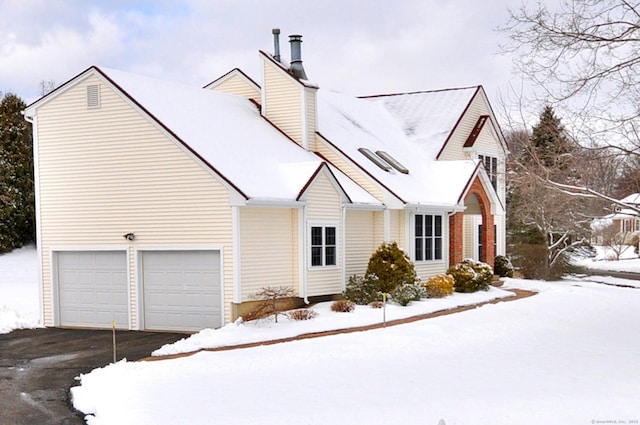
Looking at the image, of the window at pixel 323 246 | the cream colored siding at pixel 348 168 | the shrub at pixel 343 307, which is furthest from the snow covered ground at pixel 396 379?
the cream colored siding at pixel 348 168

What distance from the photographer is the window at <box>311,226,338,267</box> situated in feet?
67.9

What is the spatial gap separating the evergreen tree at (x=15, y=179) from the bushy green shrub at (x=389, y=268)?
Result: 25414 millimetres

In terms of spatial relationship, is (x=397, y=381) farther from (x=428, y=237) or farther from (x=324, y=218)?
(x=428, y=237)

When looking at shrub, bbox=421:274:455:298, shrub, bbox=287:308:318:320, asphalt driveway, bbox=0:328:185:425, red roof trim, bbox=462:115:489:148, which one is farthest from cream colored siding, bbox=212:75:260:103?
asphalt driveway, bbox=0:328:185:425

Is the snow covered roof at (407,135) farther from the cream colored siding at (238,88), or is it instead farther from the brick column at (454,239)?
the cream colored siding at (238,88)

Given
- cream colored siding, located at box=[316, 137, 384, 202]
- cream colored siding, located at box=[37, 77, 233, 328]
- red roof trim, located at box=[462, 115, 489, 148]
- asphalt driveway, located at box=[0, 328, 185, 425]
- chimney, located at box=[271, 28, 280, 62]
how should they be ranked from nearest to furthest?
asphalt driveway, located at box=[0, 328, 185, 425] → cream colored siding, located at box=[37, 77, 233, 328] → cream colored siding, located at box=[316, 137, 384, 202] → chimney, located at box=[271, 28, 280, 62] → red roof trim, located at box=[462, 115, 489, 148]

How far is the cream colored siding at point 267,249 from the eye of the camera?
60.6 feet

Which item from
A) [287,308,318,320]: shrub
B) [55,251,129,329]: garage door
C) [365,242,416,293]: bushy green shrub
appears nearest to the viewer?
[287,308,318,320]: shrub

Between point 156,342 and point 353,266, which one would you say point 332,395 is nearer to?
point 156,342

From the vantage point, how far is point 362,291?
69.5 feet

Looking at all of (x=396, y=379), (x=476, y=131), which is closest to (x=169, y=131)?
(x=396, y=379)

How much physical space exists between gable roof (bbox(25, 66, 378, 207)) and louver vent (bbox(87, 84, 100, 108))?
336 millimetres

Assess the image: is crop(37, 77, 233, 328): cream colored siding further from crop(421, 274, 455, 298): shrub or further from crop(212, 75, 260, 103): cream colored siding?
crop(421, 274, 455, 298): shrub

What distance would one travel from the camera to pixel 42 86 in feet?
204
